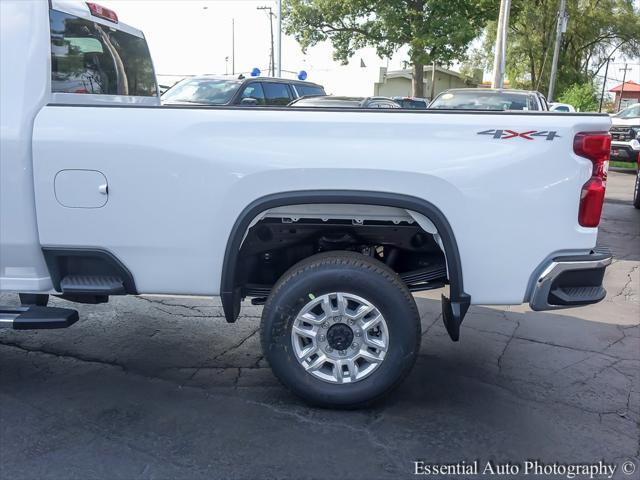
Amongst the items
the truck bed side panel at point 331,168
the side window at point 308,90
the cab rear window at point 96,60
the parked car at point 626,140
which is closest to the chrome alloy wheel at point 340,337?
the truck bed side panel at point 331,168

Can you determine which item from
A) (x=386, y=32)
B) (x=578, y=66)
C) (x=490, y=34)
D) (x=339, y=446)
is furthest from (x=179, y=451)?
(x=578, y=66)

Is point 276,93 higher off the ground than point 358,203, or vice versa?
point 276,93

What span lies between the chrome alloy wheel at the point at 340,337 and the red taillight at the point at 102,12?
98.9 inches

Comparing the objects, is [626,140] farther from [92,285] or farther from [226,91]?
[92,285]

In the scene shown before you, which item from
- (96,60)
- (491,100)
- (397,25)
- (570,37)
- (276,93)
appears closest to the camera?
(96,60)

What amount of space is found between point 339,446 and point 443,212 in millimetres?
1362

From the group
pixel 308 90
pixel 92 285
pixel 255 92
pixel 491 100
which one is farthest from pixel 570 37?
pixel 92 285

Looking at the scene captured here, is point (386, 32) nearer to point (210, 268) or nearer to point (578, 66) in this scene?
point (578, 66)

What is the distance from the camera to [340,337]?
347cm

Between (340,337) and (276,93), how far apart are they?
9785 mm

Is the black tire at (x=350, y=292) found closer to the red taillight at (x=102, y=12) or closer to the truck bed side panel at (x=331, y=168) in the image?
the truck bed side panel at (x=331, y=168)

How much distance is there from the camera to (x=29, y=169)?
3.35 m

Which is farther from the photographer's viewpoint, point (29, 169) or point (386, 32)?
point (386, 32)

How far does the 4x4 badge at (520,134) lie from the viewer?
10.5 feet
